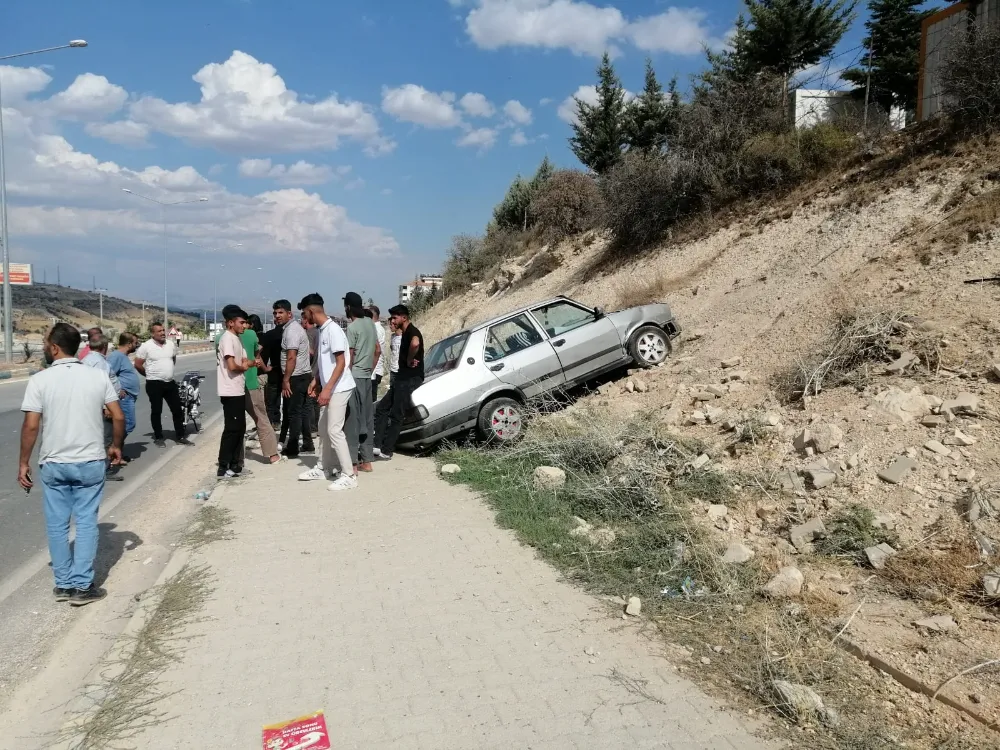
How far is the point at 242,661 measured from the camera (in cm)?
379

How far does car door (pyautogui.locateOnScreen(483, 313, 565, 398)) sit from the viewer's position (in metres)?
9.05

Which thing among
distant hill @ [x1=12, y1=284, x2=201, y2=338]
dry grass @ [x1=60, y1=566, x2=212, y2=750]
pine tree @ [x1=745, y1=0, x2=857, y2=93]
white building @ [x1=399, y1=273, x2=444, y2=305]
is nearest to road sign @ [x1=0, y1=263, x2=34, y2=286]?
distant hill @ [x1=12, y1=284, x2=201, y2=338]

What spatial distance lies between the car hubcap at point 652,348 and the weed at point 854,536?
551 cm

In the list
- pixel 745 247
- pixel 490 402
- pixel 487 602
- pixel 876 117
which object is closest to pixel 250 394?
pixel 490 402

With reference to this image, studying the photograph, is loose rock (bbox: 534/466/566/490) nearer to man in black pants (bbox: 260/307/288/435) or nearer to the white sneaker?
the white sneaker

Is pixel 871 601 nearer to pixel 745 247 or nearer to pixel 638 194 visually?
pixel 745 247

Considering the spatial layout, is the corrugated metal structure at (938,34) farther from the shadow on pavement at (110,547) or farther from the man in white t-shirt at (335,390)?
the shadow on pavement at (110,547)

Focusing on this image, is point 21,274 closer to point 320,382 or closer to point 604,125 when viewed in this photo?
point 604,125

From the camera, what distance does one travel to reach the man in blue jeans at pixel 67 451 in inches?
183

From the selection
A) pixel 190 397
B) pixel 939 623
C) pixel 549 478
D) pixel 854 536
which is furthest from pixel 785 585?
pixel 190 397

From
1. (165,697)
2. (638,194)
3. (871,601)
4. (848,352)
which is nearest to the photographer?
(165,697)

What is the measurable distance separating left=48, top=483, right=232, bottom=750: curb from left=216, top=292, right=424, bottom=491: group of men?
2.62 metres

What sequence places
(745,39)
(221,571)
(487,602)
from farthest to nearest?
(745,39), (221,571), (487,602)

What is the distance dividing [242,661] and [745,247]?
13.3 metres
